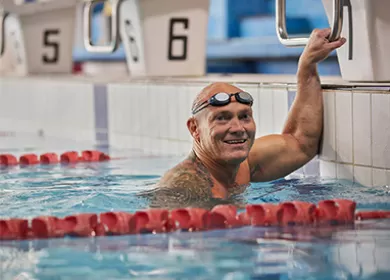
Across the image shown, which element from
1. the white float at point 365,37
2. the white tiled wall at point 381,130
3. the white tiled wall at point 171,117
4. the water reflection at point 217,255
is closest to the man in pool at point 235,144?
the white tiled wall at point 171,117

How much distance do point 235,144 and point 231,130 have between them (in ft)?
0.23

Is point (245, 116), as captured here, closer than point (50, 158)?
Yes

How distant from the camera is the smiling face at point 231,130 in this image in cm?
397

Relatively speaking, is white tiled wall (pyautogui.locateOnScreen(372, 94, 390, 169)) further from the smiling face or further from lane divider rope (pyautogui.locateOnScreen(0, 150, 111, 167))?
lane divider rope (pyautogui.locateOnScreen(0, 150, 111, 167))

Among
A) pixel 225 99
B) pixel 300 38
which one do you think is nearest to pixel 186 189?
pixel 225 99

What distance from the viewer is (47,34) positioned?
996 centimetres

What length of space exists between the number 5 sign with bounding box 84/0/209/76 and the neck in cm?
336

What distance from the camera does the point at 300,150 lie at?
468 cm

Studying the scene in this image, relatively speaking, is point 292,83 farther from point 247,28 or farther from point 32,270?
point 247,28

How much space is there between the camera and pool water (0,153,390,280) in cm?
273

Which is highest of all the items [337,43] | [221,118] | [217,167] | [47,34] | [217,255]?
[47,34]

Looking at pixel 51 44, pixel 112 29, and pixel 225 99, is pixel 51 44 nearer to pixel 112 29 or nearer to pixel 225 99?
pixel 112 29

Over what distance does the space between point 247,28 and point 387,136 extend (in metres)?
10.4

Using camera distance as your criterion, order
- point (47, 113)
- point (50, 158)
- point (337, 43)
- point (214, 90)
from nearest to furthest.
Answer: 1. point (214, 90)
2. point (337, 43)
3. point (50, 158)
4. point (47, 113)
